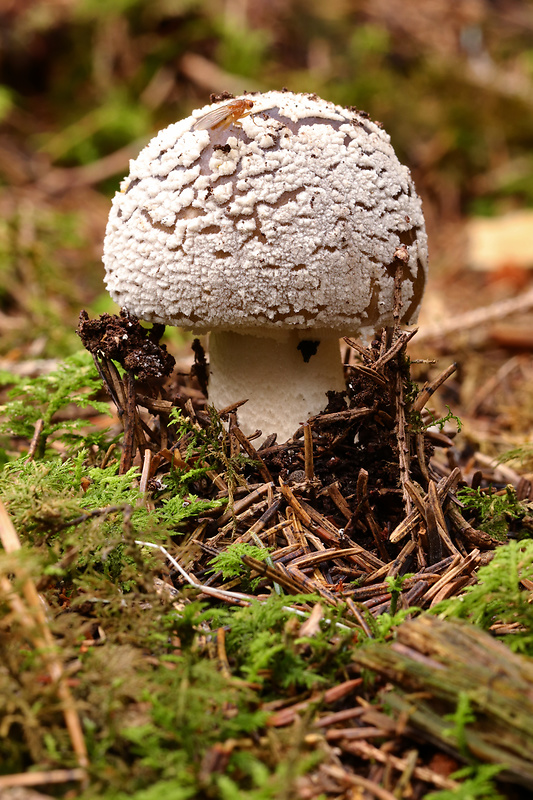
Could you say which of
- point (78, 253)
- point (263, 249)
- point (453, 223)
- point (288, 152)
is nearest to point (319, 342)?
point (263, 249)

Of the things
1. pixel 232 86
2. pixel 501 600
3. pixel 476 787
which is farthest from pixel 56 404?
pixel 232 86

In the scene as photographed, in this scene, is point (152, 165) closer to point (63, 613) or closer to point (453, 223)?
point (63, 613)

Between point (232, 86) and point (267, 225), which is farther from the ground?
point (232, 86)

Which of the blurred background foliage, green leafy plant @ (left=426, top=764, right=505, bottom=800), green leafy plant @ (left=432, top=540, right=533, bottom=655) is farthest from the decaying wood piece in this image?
the blurred background foliage

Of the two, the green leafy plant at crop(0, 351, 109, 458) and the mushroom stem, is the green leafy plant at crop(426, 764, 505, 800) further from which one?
the green leafy plant at crop(0, 351, 109, 458)

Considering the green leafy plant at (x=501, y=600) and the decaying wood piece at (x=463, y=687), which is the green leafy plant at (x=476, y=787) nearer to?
the decaying wood piece at (x=463, y=687)

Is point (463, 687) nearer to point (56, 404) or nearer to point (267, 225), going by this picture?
point (267, 225)
